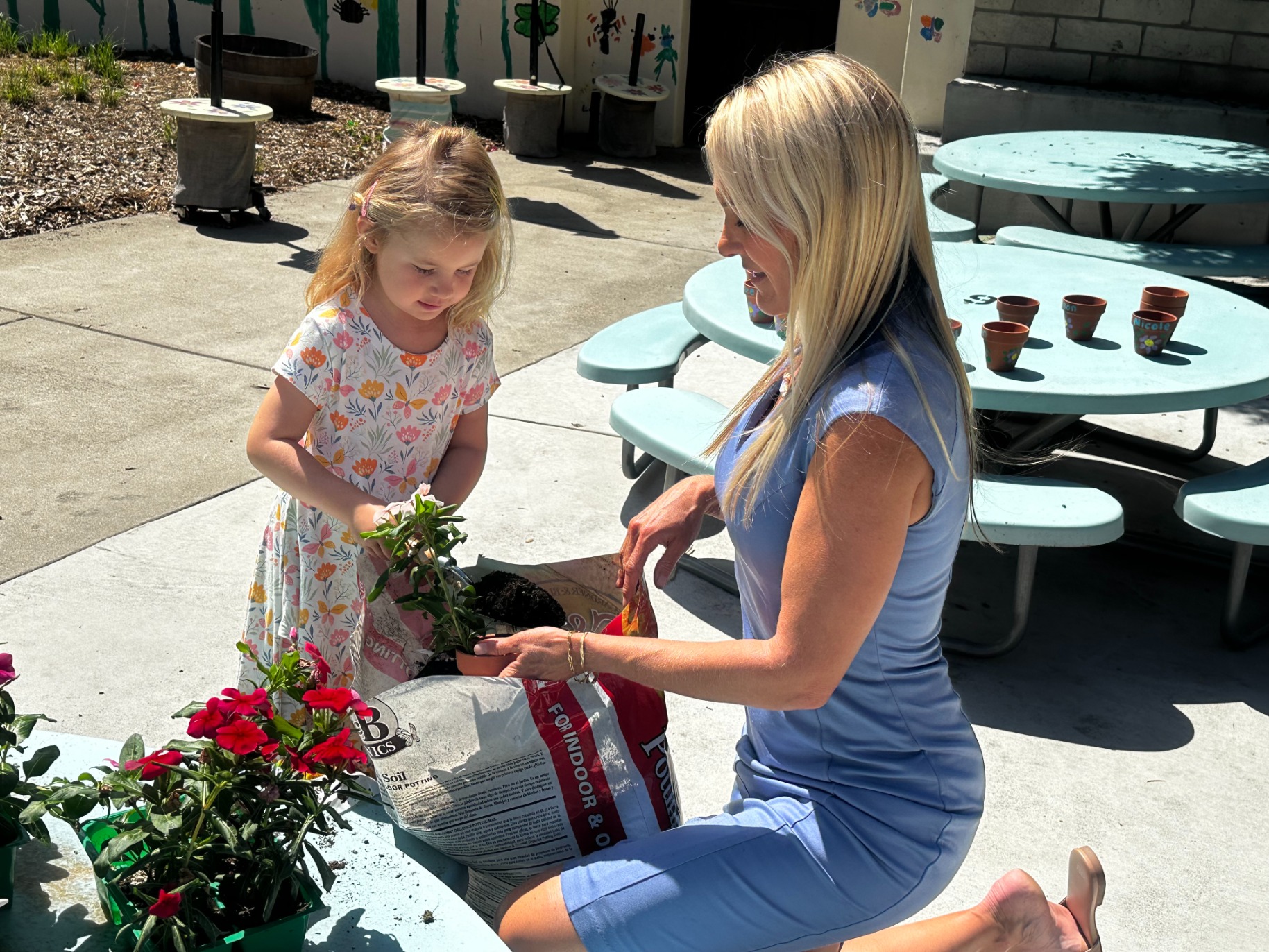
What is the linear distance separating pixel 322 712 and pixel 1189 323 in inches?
138

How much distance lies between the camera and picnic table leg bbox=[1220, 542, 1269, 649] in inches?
142

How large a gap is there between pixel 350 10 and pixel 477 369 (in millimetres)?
10778

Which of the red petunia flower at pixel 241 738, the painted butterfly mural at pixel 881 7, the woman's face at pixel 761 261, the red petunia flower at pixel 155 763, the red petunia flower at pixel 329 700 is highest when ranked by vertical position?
the painted butterfly mural at pixel 881 7

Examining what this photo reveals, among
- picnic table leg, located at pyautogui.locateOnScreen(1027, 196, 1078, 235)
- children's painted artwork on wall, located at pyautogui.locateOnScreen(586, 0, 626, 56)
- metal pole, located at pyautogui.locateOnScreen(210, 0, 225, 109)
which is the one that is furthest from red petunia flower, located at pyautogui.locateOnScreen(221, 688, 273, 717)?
children's painted artwork on wall, located at pyautogui.locateOnScreen(586, 0, 626, 56)

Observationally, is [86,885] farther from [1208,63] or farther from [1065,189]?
[1208,63]

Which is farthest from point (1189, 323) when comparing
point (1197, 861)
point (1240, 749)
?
point (1197, 861)

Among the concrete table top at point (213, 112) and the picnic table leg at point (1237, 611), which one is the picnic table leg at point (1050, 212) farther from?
the concrete table top at point (213, 112)

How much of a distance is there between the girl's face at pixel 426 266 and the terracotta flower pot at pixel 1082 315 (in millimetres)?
2186

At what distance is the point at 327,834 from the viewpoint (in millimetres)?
1496

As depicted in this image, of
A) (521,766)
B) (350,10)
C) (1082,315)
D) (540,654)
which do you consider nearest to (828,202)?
(540,654)

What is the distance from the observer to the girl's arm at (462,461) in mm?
2562

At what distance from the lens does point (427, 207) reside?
2.30 metres

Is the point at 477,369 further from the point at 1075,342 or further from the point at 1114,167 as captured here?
the point at 1114,167

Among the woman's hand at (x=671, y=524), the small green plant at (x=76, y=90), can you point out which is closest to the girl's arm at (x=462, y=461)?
the woman's hand at (x=671, y=524)
